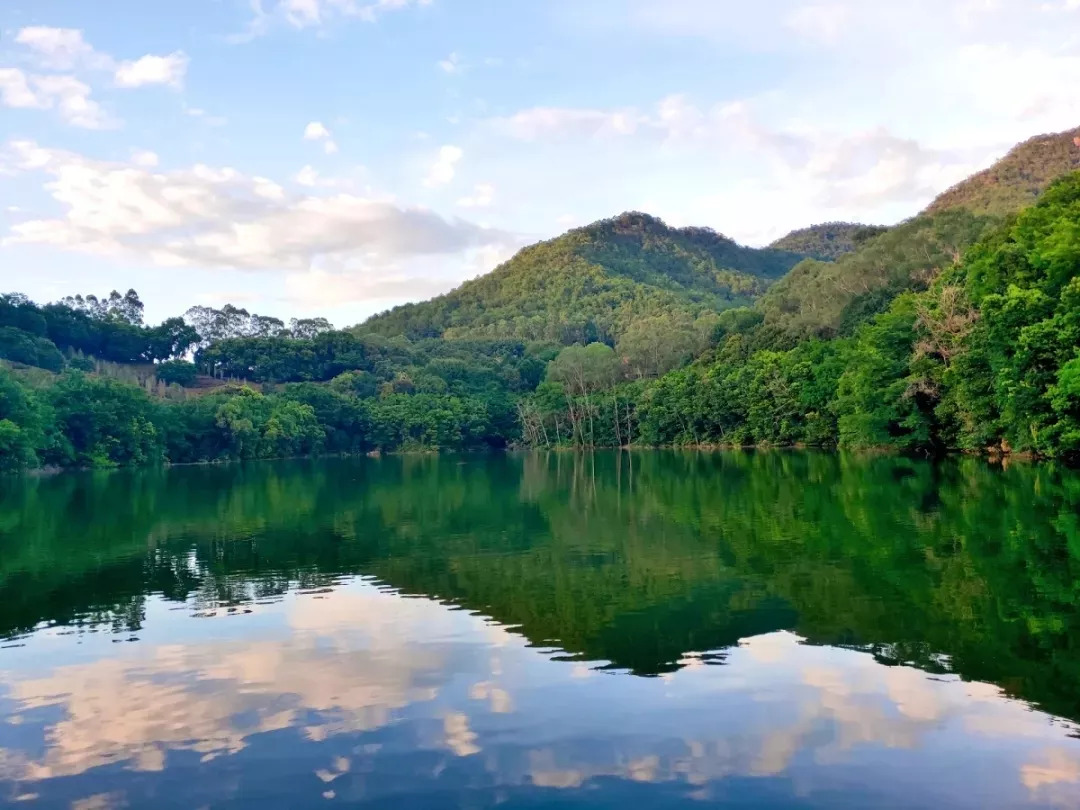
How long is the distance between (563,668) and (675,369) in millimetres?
103399

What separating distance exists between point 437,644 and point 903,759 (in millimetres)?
6454

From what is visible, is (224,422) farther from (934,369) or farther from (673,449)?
(934,369)

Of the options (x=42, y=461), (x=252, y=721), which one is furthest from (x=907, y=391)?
(x=42, y=461)

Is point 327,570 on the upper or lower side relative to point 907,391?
lower

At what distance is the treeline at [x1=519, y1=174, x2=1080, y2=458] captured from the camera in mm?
37281

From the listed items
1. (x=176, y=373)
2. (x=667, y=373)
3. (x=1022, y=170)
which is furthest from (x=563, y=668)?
(x=1022, y=170)

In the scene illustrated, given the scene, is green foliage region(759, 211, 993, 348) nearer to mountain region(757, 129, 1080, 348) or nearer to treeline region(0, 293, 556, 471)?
mountain region(757, 129, 1080, 348)

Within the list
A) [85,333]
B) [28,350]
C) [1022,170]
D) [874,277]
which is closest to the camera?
[874,277]

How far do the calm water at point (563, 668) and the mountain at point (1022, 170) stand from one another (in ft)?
401

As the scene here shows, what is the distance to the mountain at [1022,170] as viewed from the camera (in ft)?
427

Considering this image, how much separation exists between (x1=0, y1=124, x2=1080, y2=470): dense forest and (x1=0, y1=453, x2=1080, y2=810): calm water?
68.4 feet

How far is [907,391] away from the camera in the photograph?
51375 mm

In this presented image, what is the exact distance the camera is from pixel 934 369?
5038cm

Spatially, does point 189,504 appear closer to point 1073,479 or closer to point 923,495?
point 923,495
